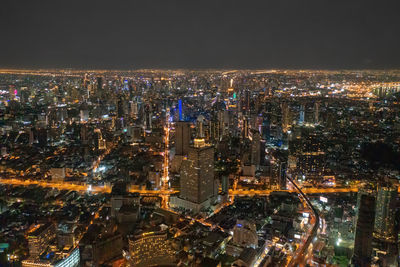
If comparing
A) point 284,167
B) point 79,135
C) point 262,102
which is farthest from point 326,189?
point 79,135

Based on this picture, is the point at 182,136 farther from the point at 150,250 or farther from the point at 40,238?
the point at 40,238

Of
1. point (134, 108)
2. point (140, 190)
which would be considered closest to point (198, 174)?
point (140, 190)

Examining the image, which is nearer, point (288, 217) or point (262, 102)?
point (288, 217)

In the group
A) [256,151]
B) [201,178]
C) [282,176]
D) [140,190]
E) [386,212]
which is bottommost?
[140,190]

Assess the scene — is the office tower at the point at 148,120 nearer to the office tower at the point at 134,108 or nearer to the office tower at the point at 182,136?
the office tower at the point at 134,108

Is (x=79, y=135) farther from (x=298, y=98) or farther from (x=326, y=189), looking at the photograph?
(x=298, y=98)
